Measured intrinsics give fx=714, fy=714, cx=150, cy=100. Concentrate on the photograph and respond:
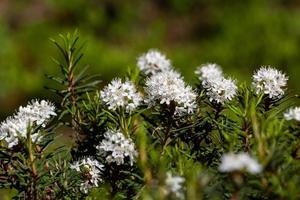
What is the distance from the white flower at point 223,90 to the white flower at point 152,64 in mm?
459

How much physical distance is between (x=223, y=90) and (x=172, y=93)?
136 mm

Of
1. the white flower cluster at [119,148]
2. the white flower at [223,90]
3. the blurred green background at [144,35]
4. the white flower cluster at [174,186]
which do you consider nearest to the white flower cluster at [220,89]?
the white flower at [223,90]

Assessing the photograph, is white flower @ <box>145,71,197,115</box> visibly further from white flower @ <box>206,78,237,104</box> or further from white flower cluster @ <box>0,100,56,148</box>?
white flower cluster @ <box>0,100,56,148</box>

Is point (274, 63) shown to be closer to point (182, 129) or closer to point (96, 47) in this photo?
point (96, 47)

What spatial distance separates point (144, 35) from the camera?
30.2ft

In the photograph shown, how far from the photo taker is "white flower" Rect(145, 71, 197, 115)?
1444 millimetres

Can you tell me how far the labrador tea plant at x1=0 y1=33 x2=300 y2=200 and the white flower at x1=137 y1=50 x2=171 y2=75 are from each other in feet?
1.14

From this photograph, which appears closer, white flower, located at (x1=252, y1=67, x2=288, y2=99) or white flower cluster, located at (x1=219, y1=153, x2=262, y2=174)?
white flower cluster, located at (x1=219, y1=153, x2=262, y2=174)

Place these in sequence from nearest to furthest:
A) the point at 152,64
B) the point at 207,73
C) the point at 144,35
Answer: the point at 207,73 → the point at 152,64 → the point at 144,35

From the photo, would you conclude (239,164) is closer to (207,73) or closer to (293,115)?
(293,115)

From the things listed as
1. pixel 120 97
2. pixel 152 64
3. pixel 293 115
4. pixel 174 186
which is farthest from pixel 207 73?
pixel 174 186

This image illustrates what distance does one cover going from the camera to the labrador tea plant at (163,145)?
46.1 inches

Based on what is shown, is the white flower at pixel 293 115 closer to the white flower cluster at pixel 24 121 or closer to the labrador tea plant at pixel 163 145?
the labrador tea plant at pixel 163 145

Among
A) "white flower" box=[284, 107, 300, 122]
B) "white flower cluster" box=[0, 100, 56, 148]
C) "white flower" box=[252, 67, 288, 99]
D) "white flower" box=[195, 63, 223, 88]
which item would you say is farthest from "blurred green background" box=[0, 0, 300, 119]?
"white flower" box=[284, 107, 300, 122]
